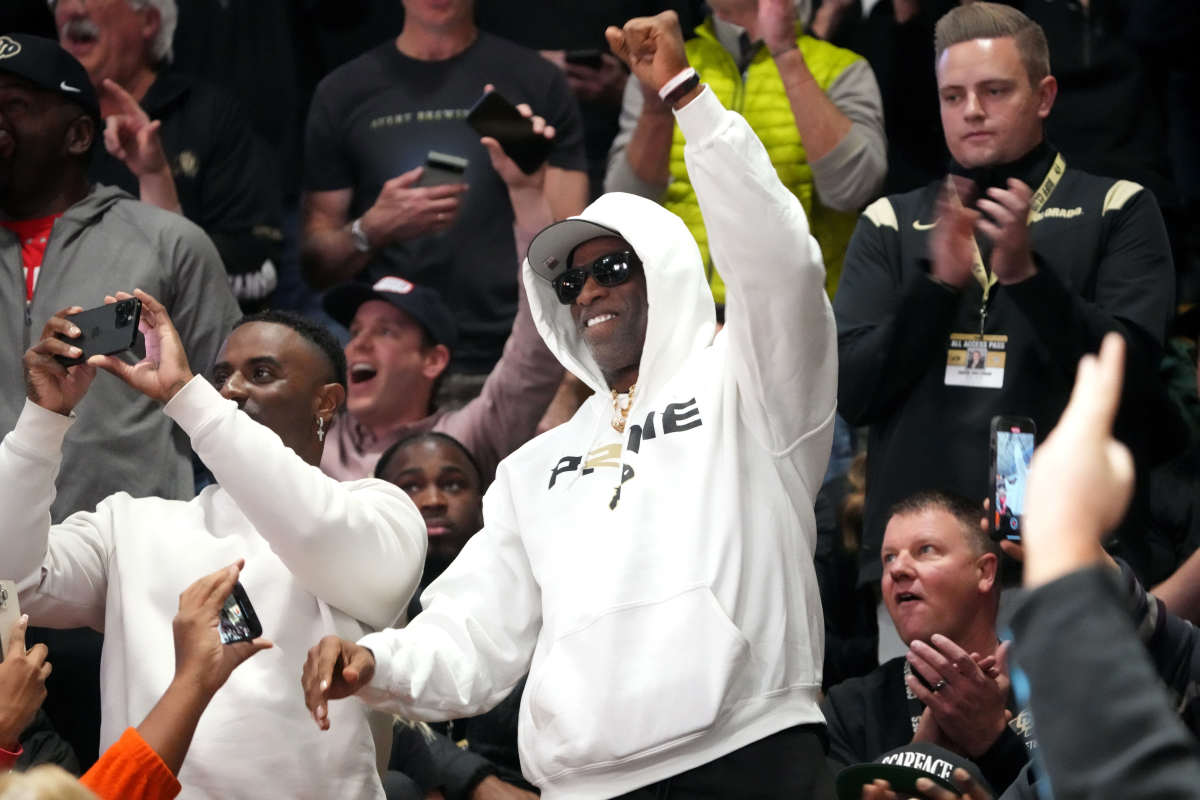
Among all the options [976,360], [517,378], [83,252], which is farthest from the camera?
[517,378]

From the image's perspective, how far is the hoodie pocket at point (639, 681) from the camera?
121 inches

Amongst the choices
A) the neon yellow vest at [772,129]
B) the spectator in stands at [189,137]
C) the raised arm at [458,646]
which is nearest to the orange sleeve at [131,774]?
the raised arm at [458,646]

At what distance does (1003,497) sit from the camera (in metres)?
3.15

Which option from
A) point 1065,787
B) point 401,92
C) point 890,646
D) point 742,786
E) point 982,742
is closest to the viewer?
point 1065,787

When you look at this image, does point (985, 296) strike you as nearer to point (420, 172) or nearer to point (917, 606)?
point (917, 606)

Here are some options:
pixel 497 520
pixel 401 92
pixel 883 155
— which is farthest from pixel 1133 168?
pixel 497 520

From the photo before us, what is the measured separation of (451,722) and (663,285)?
164cm

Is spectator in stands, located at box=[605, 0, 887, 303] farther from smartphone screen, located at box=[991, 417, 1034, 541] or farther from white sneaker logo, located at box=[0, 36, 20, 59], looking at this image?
smartphone screen, located at box=[991, 417, 1034, 541]

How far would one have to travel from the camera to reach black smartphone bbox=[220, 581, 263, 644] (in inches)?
127

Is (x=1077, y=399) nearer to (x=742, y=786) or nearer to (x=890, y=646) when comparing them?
(x=742, y=786)

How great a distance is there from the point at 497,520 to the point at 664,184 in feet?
7.03

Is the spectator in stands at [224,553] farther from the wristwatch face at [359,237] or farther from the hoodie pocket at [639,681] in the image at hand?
the wristwatch face at [359,237]

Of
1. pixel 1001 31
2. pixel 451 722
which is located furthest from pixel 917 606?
pixel 1001 31

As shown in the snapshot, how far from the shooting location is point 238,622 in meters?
3.23
